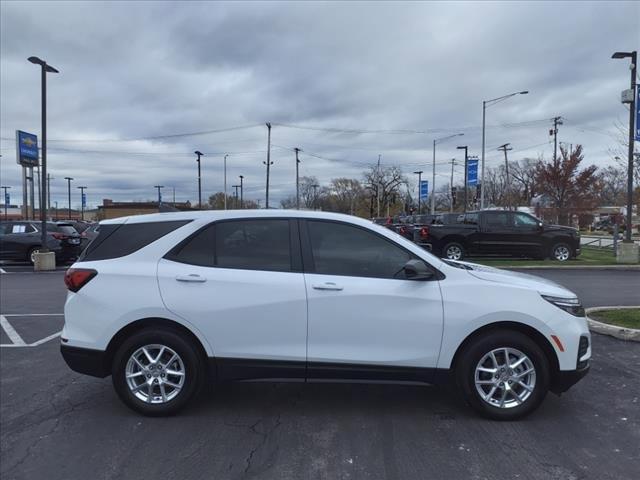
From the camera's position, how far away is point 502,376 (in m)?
4.13

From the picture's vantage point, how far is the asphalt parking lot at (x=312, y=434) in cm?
343

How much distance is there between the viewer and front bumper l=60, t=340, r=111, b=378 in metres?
4.24

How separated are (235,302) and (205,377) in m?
0.68

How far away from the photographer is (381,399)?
467 cm

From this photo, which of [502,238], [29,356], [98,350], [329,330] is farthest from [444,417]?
[502,238]

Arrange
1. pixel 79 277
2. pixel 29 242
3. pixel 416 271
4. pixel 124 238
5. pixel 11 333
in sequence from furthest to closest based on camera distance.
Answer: pixel 29 242 → pixel 11 333 → pixel 124 238 → pixel 79 277 → pixel 416 271

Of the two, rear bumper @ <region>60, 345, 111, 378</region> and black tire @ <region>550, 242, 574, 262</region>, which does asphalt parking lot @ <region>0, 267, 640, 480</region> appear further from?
black tire @ <region>550, 242, 574, 262</region>

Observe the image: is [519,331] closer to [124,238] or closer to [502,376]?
[502,376]

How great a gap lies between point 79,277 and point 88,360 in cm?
69

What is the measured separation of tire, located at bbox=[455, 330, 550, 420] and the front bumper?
2889 millimetres

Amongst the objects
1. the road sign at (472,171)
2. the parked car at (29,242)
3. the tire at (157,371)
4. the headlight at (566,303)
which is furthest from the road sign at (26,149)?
the road sign at (472,171)

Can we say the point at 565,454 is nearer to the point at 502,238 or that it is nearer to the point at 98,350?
the point at 98,350

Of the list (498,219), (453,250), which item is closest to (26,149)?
(453,250)

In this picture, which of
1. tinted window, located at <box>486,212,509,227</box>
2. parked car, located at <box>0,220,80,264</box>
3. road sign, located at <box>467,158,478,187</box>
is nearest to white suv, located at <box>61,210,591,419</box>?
tinted window, located at <box>486,212,509,227</box>
